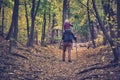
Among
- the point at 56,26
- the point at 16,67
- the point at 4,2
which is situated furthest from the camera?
the point at 56,26

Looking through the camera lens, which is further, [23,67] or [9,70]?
[23,67]

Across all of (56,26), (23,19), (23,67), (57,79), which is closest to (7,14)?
(23,19)

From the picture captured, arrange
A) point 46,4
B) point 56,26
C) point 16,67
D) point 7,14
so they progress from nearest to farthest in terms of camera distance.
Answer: point 16,67 < point 46,4 < point 7,14 < point 56,26

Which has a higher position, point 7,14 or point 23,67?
point 7,14

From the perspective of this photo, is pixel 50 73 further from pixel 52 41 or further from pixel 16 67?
pixel 52 41

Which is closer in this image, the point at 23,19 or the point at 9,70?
the point at 9,70

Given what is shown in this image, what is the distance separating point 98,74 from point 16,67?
4154 mm

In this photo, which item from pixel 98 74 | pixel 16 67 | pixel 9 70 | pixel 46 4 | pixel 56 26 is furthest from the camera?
pixel 56 26

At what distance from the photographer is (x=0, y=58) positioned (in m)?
14.4

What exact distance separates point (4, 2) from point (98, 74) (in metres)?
13.4

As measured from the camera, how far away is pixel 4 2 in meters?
22.7

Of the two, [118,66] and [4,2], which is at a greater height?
[4,2]

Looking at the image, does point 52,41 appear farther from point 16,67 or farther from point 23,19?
point 16,67

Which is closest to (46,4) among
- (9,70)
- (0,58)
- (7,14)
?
(7,14)
